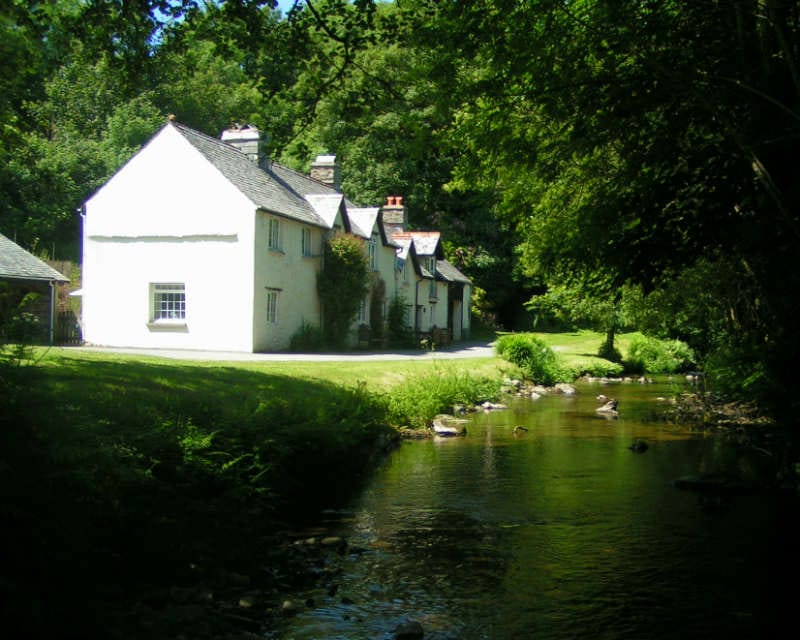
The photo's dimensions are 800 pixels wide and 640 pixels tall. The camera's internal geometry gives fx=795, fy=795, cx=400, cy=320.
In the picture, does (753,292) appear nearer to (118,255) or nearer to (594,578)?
(594,578)

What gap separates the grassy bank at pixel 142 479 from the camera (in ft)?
19.0

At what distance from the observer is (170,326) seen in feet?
97.9

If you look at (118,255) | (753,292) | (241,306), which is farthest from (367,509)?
(118,255)

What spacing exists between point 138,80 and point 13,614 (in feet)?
31.5

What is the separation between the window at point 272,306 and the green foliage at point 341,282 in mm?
3583

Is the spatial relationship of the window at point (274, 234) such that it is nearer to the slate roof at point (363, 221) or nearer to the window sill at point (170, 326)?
the window sill at point (170, 326)

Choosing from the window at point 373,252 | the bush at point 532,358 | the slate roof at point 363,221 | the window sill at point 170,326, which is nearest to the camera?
the bush at point 532,358

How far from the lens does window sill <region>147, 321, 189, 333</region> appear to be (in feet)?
97.7

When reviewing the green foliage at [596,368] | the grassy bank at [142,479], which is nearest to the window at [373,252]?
the green foliage at [596,368]

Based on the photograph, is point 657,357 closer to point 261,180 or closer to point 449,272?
point 449,272

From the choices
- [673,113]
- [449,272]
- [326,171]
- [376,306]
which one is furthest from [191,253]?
[449,272]

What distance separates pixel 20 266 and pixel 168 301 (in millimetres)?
5566

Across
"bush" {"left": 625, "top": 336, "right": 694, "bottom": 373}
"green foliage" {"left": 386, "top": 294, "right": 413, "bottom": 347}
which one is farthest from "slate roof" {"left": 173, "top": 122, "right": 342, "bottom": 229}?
"bush" {"left": 625, "top": 336, "right": 694, "bottom": 373}

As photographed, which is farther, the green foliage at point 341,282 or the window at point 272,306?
the green foliage at point 341,282
